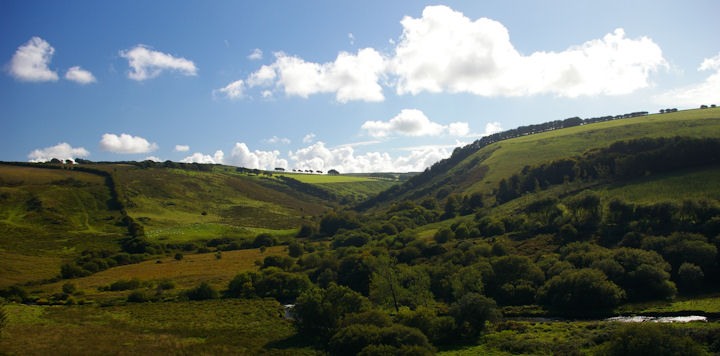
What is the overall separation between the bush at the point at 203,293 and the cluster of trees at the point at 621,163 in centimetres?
11661

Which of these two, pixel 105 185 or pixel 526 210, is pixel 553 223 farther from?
pixel 105 185

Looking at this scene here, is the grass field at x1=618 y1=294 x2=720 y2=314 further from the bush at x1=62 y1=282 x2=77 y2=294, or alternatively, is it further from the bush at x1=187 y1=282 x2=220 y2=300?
the bush at x1=62 y1=282 x2=77 y2=294

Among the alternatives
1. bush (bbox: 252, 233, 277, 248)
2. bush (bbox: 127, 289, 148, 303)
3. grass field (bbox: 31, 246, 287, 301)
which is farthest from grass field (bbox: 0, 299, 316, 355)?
bush (bbox: 252, 233, 277, 248)

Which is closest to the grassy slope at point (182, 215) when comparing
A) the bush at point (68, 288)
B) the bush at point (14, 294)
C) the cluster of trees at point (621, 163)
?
the bush at point (68, 288)

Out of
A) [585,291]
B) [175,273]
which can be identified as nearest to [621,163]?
[585,291]

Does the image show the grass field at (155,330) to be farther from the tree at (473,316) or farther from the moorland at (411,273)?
the tree at (473,316)

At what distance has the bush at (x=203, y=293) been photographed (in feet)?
261

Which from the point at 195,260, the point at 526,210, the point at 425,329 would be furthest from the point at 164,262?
the point at 526,210

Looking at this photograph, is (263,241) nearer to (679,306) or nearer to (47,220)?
(47,220)

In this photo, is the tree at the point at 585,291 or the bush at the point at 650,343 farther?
the tree at the point at 585,291

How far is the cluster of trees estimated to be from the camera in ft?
359

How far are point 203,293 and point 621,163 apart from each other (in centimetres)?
13761

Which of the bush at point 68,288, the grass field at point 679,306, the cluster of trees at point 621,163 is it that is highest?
the cluster of trees at point 621,163

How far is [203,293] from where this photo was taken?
79.3 m
